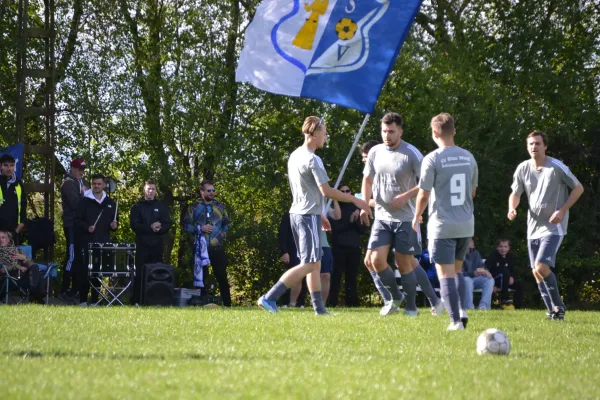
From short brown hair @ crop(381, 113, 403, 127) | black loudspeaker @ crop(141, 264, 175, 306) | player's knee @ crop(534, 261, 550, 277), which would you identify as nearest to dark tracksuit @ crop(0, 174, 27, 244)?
black loudspeaker @ crop(141, 264, 175, 306)

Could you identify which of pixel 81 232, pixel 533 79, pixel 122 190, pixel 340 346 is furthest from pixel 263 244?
pixel 340 346

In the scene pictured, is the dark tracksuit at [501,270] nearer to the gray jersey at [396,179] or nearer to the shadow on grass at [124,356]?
the gray jersey at [396,179]

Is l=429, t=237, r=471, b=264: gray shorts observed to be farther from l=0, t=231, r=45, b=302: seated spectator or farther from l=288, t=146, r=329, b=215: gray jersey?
l=0, t=231, r=45, b=302: seated spectator

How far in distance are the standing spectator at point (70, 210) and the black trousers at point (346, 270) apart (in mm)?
4473

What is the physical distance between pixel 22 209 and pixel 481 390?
12289 millimetres

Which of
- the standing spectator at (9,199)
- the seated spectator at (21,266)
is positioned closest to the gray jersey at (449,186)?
the seated spectator at (21,266)

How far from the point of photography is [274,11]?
14344mm

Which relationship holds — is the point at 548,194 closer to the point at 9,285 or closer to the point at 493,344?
the point at 493,344

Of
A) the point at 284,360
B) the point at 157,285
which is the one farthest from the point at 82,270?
the point at 284,360

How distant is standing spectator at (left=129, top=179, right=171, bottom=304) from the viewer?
651 inches

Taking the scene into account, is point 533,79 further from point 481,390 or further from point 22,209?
point 481,390

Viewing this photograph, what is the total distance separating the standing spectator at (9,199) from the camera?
1608cm

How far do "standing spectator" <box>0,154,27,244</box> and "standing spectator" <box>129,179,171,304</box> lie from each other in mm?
1822

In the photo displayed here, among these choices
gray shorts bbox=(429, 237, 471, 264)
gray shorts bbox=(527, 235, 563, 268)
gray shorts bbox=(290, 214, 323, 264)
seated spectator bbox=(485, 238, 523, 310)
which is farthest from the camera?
seated spectator bbox=(485, 238, 523, 310)
